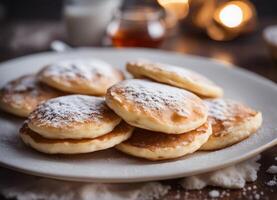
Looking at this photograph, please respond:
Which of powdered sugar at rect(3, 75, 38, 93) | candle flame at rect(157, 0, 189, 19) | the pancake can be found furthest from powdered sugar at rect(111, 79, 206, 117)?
candle flame at rect(157, 0, 189, 19)

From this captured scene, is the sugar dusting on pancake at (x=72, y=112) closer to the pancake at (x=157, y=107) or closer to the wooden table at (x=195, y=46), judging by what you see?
the pancake at (x=157, y=107)

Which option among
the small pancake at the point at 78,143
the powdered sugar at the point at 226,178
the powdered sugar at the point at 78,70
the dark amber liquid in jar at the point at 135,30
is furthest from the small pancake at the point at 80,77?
the dark amber liquid in jar at the point at 135,30

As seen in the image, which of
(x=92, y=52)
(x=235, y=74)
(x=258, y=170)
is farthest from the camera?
(x=92, y=52)

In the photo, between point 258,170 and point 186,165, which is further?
point 258,170

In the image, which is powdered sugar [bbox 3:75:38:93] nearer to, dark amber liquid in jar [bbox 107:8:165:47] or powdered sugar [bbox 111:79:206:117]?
powdered sugar [bbox 111:79:206:117]

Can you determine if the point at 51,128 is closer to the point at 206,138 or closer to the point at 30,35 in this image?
the point at 206,138

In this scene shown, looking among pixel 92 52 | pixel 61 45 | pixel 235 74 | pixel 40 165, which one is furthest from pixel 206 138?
pixel 61 45
